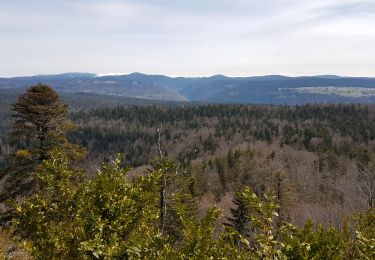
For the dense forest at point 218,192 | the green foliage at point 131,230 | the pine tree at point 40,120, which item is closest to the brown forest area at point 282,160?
the dense forest at point 218,192

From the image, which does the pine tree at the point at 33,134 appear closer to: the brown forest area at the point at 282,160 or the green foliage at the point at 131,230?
the brown forest area at the point at 282,160

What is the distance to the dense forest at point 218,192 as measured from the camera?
8016 mm

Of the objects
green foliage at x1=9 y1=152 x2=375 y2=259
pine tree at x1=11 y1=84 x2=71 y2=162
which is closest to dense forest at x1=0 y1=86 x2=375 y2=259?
green foliage at x1=9 y1=152 x2=375 y2=259

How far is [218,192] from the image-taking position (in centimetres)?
8931

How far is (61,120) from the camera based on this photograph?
27906 mm

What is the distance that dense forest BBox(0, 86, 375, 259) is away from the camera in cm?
802

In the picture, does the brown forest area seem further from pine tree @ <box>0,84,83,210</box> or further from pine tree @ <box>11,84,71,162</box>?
pine tree @ <box>0,84,83,210</box>

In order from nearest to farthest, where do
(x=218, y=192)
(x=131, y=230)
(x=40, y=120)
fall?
(x=131, y=230) < (x=40, y=120) < (x=218, y=192)

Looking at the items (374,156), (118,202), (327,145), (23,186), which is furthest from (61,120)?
(327,145)

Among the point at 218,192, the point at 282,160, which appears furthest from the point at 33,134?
the point at 282,160

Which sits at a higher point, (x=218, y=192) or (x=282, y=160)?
(x=282, y=160)

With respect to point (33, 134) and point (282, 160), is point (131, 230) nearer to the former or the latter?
point (33, 134)

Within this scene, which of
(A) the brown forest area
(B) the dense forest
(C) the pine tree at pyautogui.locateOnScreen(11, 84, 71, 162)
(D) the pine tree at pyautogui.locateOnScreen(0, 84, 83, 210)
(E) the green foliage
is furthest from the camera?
(A) the brown forest area

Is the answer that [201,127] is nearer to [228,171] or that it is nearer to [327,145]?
[327,145]
